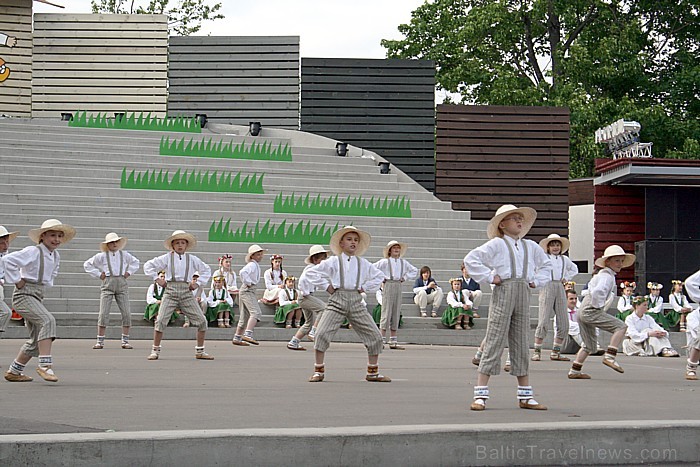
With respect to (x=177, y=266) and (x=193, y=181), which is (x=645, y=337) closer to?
(x=177, y=266)

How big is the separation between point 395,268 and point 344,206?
8.02 metres

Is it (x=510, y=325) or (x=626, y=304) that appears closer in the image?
(x=510, y=325)

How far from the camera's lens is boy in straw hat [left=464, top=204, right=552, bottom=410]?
32.0 feet

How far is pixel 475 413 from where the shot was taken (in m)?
9.34

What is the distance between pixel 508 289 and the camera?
32.7 feet

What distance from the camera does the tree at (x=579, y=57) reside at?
37.5 meters

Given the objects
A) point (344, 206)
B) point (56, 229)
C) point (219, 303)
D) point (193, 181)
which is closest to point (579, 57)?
point (344, 206)

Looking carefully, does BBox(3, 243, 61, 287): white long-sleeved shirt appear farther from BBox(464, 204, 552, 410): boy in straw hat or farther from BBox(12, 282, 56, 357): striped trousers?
BBox(464, 204, 552, 410): boy in straw hat

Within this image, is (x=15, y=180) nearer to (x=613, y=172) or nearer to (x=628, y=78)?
(x=613, y=172)

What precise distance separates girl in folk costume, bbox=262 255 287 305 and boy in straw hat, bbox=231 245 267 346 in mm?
2030

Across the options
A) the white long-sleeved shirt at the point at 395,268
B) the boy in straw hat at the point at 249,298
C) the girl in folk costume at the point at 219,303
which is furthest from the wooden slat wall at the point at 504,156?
the boy in straw hat at the point at 249,298

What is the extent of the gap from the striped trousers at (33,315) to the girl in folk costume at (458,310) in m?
10.9

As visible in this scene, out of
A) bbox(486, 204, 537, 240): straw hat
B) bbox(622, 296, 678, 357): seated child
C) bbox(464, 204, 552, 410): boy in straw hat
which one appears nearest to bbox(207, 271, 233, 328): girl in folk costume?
bbox(622, 296, 678, 357): seated child

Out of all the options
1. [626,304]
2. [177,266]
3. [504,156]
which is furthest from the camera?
[504,156]
